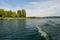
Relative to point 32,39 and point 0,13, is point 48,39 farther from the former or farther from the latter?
point 0,13

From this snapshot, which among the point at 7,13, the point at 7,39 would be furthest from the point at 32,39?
the point at 7,13

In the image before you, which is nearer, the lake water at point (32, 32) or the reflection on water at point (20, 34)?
the lake water at point (32, 32)

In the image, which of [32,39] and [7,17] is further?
[7,17]

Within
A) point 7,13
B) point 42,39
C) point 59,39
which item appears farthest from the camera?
point 7,13

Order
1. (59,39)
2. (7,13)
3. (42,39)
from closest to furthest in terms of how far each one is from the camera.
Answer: (59,39) < (42,39) < (7,13)

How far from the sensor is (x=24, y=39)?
9875 millimetres

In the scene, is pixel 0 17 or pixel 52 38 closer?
pixel 52 38

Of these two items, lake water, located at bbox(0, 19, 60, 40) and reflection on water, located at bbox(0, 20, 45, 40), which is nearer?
lake water, located at bbox(0, 19, 60, 40)

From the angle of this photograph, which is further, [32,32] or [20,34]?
[32,32]

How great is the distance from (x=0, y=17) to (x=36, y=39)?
132ft

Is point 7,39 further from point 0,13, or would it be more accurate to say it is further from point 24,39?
point 0,13

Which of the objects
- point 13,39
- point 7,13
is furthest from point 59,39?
point 7,13

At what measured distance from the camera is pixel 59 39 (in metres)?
8.87

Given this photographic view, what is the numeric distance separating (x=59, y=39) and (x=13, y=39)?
3153 millimetres
